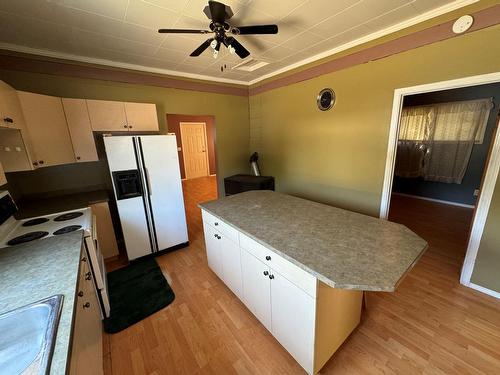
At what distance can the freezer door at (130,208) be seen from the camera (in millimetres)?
2271

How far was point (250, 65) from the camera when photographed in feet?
10.6

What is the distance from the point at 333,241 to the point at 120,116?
9.26ft

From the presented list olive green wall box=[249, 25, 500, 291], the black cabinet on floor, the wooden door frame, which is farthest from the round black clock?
the black cabinet on floor

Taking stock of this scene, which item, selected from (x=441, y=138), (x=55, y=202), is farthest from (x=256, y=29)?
(x=441, y=138)

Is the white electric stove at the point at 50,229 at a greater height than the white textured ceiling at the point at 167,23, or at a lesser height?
lesser

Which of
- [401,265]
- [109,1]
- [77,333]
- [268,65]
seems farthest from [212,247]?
[268,65]

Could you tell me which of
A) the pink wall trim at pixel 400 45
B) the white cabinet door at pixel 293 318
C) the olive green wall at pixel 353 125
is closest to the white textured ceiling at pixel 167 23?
the pink wall trim at pixel 400 45

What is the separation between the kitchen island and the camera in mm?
1026

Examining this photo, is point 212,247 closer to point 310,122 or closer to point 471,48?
point 310,122

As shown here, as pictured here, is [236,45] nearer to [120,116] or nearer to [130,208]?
[120,116]

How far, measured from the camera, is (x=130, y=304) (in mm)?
1934

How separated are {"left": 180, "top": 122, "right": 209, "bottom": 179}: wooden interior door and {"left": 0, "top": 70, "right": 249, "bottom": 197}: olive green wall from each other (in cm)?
320

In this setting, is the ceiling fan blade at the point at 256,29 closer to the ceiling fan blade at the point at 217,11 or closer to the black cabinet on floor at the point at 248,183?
the ceiling fan blade at the point at 217,11

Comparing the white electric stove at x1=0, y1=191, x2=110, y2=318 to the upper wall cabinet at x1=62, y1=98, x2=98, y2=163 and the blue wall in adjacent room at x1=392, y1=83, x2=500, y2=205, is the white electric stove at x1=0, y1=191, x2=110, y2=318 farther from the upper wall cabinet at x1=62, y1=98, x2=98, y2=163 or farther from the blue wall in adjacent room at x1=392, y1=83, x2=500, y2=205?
the blue wall in adjacent room at x1=392, y1=83, x2=500, y2=205
